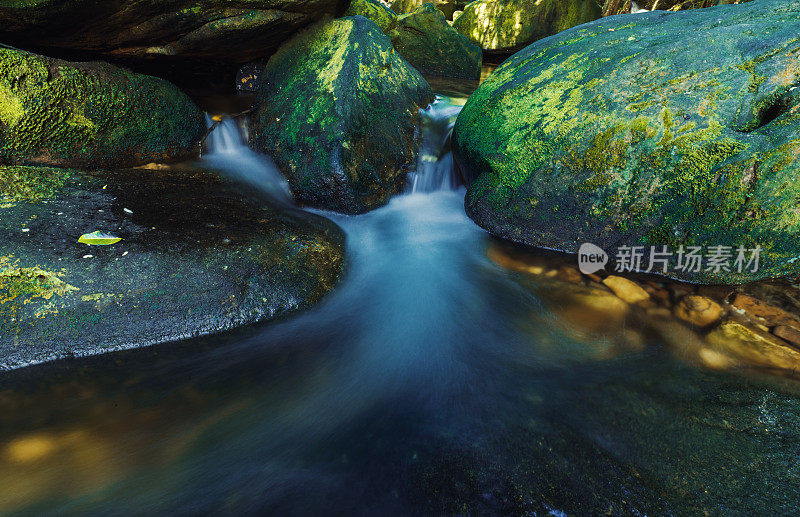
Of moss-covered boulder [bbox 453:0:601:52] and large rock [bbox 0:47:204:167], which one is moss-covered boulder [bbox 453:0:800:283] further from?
moss-covered boulder [bbox 453:0:601:52]

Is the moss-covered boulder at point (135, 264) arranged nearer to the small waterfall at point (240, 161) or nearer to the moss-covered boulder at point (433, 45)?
the small waterfall at point (240, 161)

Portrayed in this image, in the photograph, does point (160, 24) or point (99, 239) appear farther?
point (160, 24)

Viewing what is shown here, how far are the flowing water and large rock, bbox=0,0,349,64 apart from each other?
12.4 ft

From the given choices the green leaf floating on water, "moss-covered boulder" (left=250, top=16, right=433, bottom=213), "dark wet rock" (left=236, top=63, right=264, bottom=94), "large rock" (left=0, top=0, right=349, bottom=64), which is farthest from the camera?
"dark wet rock" (left=236, top=63, right=264, bottom=94)

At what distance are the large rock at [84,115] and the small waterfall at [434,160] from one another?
3126 mm

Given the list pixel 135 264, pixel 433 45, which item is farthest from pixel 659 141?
pixel 433 45

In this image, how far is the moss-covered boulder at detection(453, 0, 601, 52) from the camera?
15688mm

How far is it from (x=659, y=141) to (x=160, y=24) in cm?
565

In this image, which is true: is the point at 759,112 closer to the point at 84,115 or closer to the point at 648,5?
the point at 84,115

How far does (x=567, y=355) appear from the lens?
3051 millimetres

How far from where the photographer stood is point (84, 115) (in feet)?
14.1

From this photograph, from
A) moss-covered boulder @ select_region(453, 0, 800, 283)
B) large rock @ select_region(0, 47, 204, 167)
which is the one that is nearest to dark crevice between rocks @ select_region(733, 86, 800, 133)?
moss-covered boulder @ select_region(453, 0, 800, 283)

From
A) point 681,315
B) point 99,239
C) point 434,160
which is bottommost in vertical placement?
point 681,315

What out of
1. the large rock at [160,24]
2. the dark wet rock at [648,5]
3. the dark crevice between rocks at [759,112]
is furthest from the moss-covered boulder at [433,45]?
the dark crevice between rocks at [759,112]
